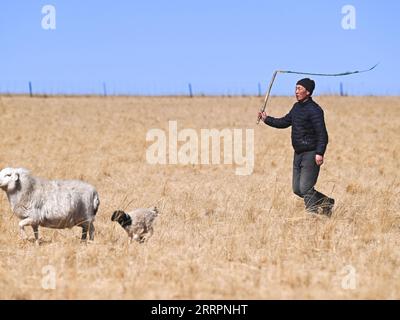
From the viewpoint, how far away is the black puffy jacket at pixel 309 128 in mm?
8586

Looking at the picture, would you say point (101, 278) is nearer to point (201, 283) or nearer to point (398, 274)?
point (201, 283)

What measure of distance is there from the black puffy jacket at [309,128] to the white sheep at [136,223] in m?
2.67

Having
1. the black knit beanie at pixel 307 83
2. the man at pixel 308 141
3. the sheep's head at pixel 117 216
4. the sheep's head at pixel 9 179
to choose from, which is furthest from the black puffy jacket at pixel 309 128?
the sheep's head at pixel 9 179

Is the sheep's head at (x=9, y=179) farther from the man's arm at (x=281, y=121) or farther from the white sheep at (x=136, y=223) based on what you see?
the man's arm at (x=281, y=121)

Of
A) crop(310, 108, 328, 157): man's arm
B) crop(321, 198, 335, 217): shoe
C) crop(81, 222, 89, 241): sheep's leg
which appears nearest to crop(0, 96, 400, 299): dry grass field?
crop(81, 222, 89, 241): sheep's leg

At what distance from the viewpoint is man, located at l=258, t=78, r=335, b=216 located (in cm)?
861

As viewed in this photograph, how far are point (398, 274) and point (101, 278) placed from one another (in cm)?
310

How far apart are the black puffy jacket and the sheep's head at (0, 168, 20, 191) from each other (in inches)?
165

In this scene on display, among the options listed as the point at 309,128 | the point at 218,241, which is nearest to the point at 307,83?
the point at 309,128

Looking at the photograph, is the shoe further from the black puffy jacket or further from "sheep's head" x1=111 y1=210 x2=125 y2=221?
"sheep's head" x1=111 y1=210 x2=125 y2=221

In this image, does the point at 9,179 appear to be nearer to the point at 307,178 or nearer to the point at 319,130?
the point at 307,178

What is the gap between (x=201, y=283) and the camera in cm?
554

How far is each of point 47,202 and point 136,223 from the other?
121 centimetres
